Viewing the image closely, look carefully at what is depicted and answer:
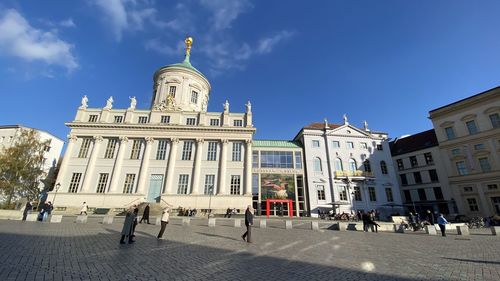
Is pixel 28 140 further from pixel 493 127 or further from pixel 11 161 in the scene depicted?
pixel 493 127

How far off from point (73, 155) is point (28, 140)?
31.8 feet

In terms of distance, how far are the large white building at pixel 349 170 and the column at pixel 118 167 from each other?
3003 cm

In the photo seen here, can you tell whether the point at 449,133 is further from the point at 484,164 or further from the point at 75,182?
the point at 75,182

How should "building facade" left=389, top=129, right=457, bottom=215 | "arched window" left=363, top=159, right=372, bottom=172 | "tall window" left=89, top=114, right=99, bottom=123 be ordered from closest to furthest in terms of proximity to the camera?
"tall window" left=89, top=114, right=99, bottom=123
"building facade" left=389, top=129, right=457, bottom=215
"arched window" left=363, top=159, right=372, bottom=172

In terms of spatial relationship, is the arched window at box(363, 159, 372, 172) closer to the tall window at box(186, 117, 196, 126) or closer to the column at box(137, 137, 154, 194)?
the tall window at box(186, 117, 196, 126)

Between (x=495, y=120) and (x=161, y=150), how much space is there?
52561 millimetres

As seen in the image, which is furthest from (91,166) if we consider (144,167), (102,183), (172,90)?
(172,90)

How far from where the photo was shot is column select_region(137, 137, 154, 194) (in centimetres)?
3500

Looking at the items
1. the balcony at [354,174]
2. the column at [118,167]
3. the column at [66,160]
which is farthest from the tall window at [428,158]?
the column at [66,160]

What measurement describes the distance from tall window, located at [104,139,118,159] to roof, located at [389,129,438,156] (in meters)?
53.4

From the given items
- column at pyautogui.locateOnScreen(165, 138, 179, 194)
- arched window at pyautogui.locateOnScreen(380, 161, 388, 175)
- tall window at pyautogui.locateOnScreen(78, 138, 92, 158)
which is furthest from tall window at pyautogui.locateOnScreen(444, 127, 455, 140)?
tall window at pyautogui.locateOnScreen(78, 138, 92, 158)

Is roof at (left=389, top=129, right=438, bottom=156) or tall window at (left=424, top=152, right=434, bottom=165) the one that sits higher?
roof at (left=389, top=129, right=438, bottom=156)

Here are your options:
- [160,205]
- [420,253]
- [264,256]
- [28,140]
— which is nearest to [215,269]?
[264,256]

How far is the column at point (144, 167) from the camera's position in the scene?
35000 millimetres
